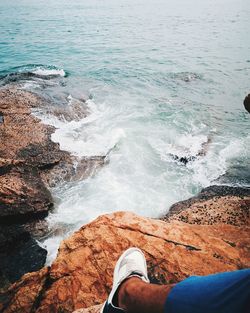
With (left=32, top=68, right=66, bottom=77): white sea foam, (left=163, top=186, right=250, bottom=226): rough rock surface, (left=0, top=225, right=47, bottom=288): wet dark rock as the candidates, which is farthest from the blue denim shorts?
(left=32, top=68, right=66, bottom=77): white sea foam

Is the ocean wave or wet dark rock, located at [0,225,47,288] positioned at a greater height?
the ocean wave

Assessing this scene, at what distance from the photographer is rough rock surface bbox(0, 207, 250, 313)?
380cm

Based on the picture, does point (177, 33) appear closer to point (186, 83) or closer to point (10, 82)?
point (186, 83)

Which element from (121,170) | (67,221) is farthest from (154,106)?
(67,221)

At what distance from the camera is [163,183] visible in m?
9.23

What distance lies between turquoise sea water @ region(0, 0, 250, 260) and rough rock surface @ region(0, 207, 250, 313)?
223 centimetres

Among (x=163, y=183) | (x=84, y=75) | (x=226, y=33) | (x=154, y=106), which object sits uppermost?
(x=226, y=33)

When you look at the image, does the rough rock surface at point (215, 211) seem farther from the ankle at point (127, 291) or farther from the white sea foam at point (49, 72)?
the white sea foam at point (49, 72)

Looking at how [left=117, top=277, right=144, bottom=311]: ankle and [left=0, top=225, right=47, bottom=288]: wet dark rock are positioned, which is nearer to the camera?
[left=117, top=277, right=144, bottom=311]: ankle

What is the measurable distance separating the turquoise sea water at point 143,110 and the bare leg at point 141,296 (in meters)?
3.84

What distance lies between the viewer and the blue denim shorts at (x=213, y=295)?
1822 mm

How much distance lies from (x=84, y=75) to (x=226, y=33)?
24.6 m

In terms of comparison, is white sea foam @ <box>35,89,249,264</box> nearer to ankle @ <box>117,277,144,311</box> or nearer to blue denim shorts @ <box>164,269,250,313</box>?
ankle @ <box>117,277,144,311</box>

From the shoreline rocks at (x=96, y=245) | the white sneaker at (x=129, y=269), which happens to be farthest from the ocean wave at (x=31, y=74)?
the white sneaker at (x=129, y=269)
